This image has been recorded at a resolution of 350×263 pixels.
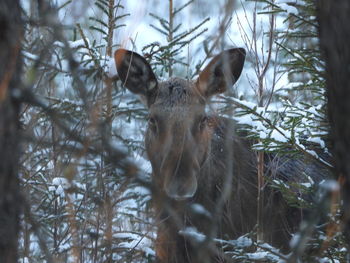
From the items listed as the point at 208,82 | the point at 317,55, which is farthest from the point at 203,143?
Result: the point at 317,55

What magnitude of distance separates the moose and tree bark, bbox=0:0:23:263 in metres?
2.37

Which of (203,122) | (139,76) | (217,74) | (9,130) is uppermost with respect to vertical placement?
(139,76)

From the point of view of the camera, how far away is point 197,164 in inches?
235

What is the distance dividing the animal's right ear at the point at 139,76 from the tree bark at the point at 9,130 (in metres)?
3.27

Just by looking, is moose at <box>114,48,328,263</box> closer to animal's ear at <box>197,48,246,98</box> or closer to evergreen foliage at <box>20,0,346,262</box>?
animal's ear at <box>197,48,246,98</box>

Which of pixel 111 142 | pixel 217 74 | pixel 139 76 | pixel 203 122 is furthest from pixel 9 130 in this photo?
pixel 217 74

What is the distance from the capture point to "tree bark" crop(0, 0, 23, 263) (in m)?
2.98

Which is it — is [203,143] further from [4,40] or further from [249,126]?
[4,40]

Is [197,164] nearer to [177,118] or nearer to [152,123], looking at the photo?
[177,118]

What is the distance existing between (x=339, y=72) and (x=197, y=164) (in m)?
3.12

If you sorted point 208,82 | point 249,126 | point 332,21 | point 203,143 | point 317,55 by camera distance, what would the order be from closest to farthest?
point 332,21 < point 317,55 < point 249,126 < point 203,143 < point 208,82

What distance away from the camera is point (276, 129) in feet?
16.1

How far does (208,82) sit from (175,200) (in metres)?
1.94

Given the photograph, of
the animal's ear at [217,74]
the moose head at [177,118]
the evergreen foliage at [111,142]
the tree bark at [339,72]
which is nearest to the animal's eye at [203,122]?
the moose head at [177,118]
